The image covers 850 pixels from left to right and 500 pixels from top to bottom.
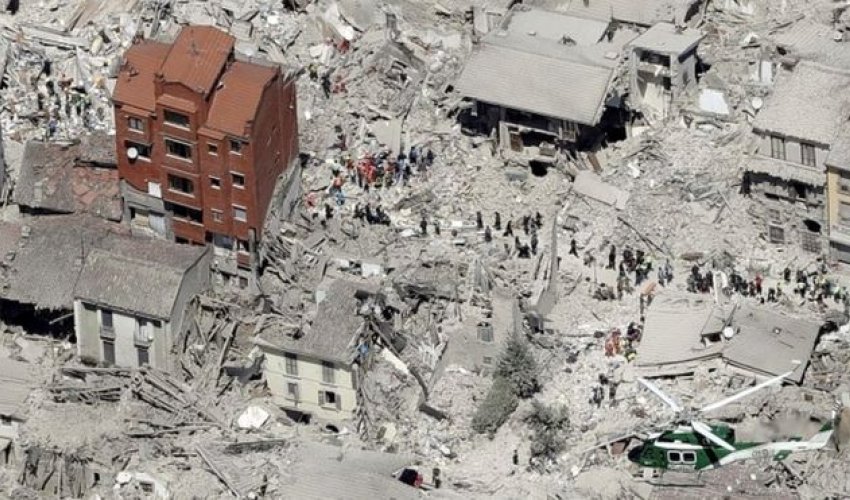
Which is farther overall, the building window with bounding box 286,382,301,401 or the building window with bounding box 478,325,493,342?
the building window with bounding box 478,325,493,342

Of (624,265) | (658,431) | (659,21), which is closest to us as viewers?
(658,431)

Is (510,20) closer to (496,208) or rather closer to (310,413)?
(496,208)

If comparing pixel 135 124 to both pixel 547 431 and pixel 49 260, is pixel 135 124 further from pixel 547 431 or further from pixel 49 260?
pixel 547 431

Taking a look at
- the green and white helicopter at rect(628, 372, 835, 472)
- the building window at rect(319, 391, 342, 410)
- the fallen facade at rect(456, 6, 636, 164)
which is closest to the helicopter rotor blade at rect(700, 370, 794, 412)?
the green and white helicopter at rect(628, 372, 835, 472)

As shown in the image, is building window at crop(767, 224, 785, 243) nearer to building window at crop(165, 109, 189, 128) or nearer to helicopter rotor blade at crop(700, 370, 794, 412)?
helicopter rotor blade at crop(700, 370, 794, 412)

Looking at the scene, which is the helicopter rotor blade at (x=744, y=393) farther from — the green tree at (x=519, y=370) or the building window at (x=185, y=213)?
the building window at (x=185, y=213)

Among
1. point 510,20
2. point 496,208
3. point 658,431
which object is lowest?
point 658,431

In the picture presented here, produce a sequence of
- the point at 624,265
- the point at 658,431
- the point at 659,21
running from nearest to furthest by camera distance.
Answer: the point at 658,431 → the point at 624,265 → the point at 659,21

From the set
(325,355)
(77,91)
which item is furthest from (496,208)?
(77,91)
